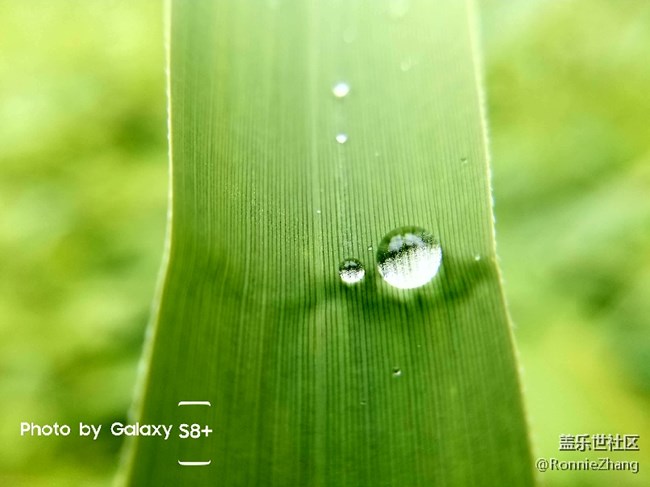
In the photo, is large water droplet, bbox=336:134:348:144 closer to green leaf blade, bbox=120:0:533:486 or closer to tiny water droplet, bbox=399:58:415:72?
green leaf blade, bbox=120:0:533:486

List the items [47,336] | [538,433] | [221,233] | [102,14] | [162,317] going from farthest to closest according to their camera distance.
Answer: [102,14]
[47,336]
[538,433]
[221,233]
[162,317]

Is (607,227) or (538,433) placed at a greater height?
(607,227)

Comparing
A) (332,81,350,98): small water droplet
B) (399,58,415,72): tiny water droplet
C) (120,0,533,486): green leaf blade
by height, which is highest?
(399,58,415,72): tiny water droplet

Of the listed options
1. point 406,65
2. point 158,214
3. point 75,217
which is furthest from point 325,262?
point 75,217

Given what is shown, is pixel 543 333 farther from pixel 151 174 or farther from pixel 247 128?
pixel 151 174

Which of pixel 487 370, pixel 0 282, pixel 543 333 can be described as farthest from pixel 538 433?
pixel 0 282

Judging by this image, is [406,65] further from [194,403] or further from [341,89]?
[194,403]

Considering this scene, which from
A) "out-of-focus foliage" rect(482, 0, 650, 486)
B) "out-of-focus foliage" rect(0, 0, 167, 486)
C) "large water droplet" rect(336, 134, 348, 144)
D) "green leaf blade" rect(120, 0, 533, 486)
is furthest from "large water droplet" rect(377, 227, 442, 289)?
"out-of-focus foliage" rect(0, 0, 167, 486)

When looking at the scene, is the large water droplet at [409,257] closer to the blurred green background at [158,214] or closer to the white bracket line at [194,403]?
the white bracket line at [194,403]
